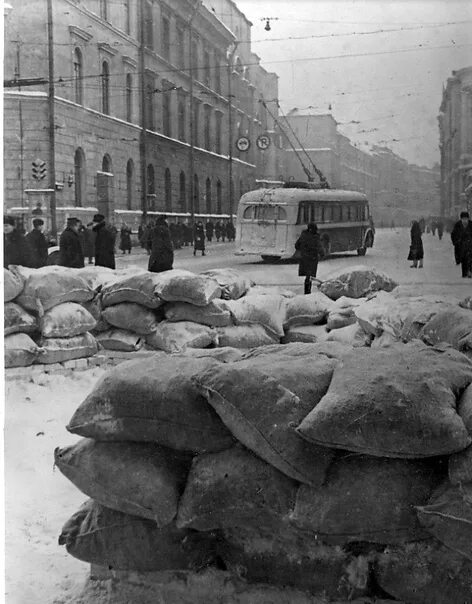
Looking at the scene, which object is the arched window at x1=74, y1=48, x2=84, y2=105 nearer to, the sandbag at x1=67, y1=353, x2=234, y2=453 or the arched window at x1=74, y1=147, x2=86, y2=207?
the arched window at x1=74, y1=147, x2=86, y2=207

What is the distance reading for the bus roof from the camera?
151 inches

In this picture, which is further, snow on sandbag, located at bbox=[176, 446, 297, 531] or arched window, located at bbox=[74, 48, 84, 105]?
arched window, located at bbox=[74, 48, 84, 105]

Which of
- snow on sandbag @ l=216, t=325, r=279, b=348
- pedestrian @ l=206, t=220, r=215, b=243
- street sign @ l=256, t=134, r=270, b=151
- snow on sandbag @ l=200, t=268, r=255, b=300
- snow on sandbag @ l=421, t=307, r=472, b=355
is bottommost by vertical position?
snow on sandbag @ l=216, t=325, r=279, b=348

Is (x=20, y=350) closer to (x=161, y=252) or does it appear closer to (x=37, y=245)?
(x=37, y=245)

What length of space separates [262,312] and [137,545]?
2.36m

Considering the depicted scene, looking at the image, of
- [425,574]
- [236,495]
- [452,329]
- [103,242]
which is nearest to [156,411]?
[236,495]

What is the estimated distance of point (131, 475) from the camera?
188cm

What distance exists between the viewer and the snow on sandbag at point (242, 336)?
159 inches

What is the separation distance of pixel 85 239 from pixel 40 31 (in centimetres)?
144

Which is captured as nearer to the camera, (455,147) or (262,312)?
(455,147)

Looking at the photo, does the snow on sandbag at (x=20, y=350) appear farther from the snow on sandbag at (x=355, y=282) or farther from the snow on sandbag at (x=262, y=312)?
the snow on sandbag at (x=355, y=282)

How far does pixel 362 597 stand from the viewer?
1.74 metres

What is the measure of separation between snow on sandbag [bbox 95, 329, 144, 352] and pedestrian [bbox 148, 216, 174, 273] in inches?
17.7

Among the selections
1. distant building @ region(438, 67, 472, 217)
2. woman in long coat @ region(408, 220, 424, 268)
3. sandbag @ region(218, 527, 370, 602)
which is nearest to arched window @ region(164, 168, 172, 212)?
woman in long coat @ region(408, 220, 424, 268)
